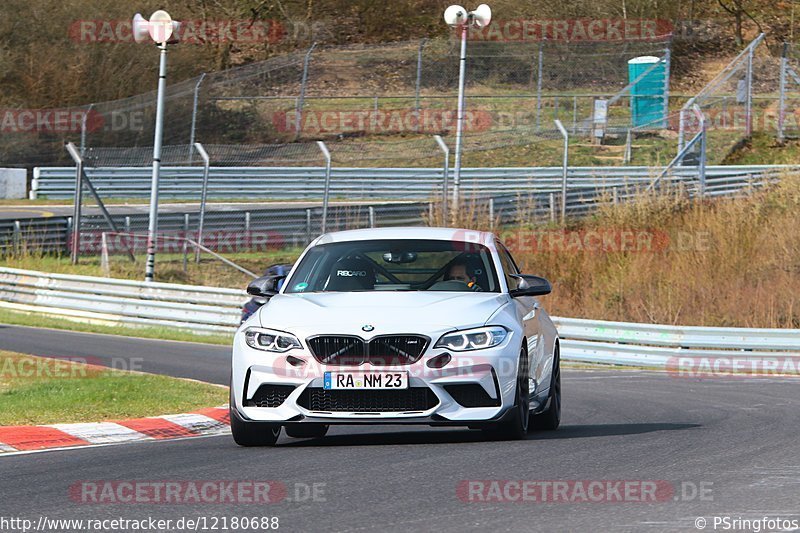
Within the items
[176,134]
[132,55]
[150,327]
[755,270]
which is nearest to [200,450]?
[150,327]

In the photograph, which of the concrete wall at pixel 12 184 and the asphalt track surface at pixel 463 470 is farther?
the concrete wall at pixel 12 184

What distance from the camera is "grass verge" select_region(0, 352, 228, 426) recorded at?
1177 centimetres

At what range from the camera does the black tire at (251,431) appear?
31.6 ft

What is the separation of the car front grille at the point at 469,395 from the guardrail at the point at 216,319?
42.0ft

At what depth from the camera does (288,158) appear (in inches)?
1678

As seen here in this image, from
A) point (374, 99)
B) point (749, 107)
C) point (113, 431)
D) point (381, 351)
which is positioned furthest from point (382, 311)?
point (374, 99)

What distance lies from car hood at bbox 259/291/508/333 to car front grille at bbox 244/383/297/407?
0.39 meters

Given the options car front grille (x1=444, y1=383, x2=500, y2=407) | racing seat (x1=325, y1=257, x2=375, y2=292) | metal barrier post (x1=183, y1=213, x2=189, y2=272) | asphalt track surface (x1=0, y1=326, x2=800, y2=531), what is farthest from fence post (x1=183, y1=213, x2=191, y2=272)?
car front grille (x1=444, y1=383, x2=500, y2=407)

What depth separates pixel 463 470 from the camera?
8.33 metres

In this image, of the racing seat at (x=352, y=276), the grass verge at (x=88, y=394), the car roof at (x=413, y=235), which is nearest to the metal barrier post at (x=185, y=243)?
the grass verge at (x=88, y=394)

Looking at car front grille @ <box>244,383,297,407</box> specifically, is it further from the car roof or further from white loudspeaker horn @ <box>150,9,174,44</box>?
white loudspeaker horn @ <box>150,9,174,44</box>

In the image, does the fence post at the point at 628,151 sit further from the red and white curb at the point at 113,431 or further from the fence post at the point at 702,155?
the red and white curb at the point at 113,431

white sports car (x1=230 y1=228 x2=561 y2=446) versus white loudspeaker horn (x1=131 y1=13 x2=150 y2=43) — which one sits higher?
white loudspeaker horn (x1=131 y1=13 x2=150 y2=43)

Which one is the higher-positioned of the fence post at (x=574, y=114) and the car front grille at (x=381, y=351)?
the fence post at (x=574, y=114)
